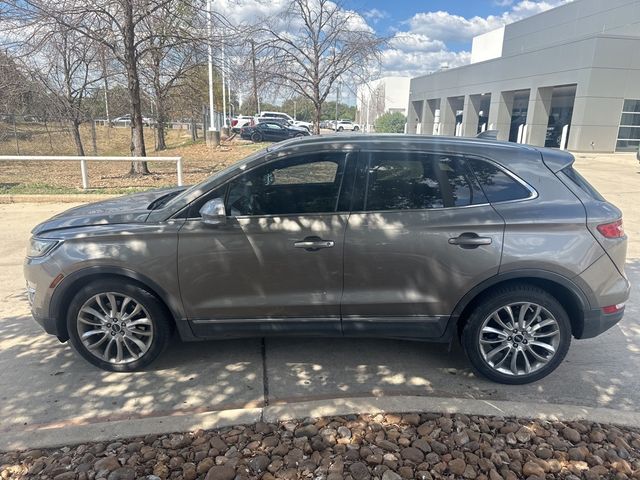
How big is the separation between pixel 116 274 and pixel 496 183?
276 centimetres

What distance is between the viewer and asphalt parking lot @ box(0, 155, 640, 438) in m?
3.08

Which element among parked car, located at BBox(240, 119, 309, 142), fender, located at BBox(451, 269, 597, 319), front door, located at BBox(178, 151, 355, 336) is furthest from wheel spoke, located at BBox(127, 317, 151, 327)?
parked car, located at BBox(240, 119, 309, 142)

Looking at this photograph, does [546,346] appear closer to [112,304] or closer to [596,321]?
[596,321]

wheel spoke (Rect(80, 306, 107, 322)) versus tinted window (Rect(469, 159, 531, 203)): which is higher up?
tinted window (Rect(469, 159, 531, 203))

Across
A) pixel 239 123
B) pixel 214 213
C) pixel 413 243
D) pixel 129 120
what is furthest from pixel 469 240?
pixel 239 123

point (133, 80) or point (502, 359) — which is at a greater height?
point (133, 80)

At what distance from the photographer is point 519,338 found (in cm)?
331

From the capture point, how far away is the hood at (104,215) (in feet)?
11.2

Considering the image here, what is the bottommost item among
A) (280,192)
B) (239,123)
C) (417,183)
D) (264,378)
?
(264,378)

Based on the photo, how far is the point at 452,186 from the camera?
10.9 ft

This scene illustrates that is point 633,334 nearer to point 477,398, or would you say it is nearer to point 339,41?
point 477,398

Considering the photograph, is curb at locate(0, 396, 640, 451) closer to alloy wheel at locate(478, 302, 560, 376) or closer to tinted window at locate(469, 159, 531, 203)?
alloy wheel at locate(478, 302, 560, 376)

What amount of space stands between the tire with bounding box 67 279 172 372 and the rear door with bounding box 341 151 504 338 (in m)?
1.37

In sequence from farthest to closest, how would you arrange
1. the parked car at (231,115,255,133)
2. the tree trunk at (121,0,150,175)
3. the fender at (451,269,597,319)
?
the parked car at (231,115,255,133), the tree trunk at (121,0,150,175), the fender at (451,269,597,319)
